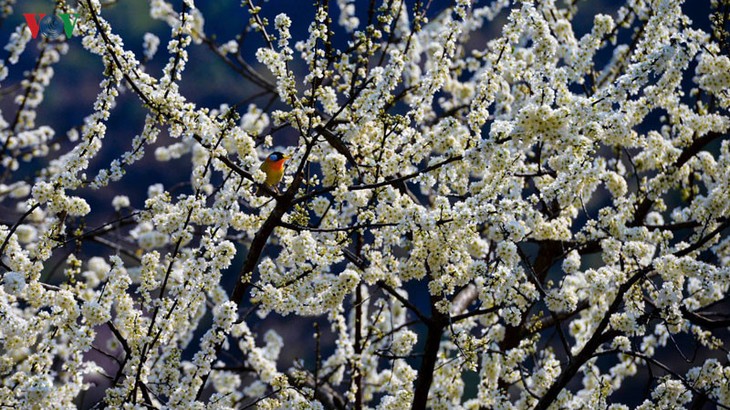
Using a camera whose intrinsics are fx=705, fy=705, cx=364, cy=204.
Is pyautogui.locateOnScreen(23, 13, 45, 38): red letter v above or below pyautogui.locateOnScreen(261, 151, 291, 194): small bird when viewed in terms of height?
above

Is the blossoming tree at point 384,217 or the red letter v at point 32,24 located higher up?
the red letter v at point 32,24

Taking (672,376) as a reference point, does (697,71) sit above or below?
above

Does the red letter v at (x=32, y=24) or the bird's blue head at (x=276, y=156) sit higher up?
the red letter v at (x=32, y=24)

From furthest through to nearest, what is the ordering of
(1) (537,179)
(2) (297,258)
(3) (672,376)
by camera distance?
1. (1) (537,179)
2. (3) (672,376)
3. (2) (297,258)

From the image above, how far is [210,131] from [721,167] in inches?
139

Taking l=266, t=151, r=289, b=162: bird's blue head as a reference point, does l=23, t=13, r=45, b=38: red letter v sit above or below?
above

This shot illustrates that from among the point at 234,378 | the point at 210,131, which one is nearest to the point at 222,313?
the point at 210,131

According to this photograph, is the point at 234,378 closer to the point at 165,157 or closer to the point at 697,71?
the point at 165,157

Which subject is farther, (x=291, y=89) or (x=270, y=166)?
(x=270, y=166)

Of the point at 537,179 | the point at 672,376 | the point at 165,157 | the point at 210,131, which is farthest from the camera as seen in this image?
the point at 165,157

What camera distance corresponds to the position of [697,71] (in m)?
4.76

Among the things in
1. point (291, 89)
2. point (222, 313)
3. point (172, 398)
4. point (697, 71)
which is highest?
point (697, 71)

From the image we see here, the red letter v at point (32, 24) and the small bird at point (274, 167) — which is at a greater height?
the red letter v at point (32, 24)

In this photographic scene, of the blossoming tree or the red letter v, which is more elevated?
the red letter v
